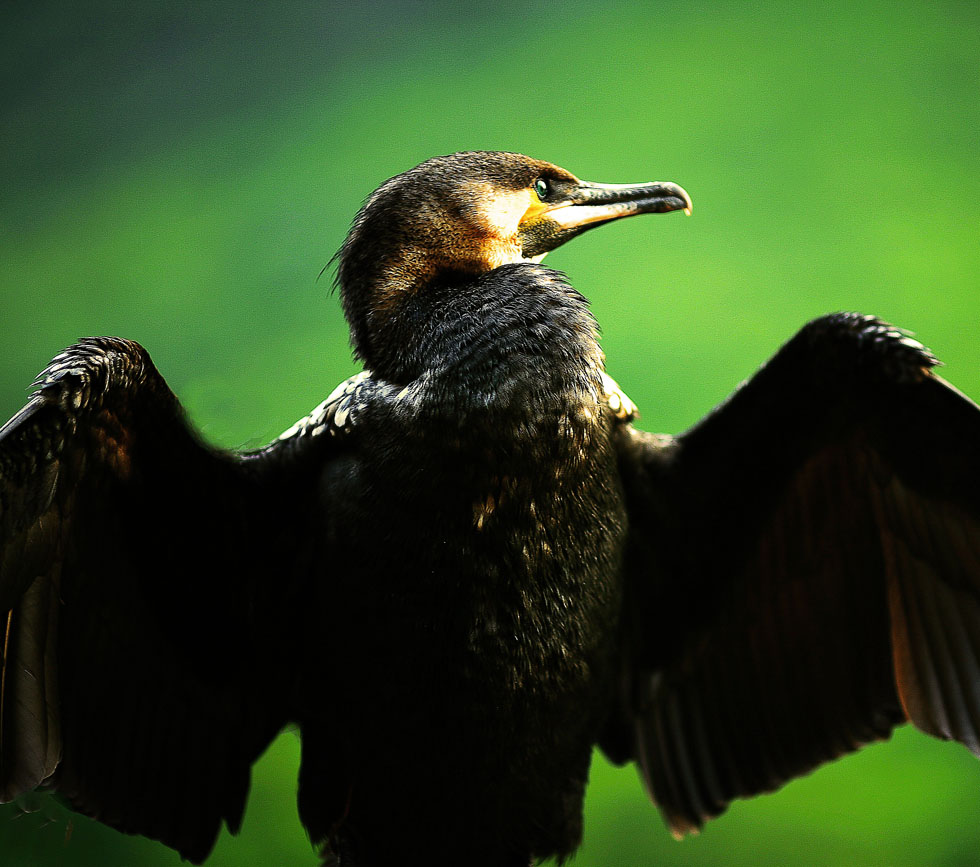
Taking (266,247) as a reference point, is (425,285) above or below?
below

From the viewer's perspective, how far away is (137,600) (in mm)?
1613

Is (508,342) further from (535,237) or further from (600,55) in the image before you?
(600,55)

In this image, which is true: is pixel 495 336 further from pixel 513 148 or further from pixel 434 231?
pixel 513 148

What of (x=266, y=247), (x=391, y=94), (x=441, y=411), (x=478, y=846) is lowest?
(x=478, y=846)

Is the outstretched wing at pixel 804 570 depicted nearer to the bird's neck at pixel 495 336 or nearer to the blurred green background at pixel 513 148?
the bird's neck at pixel 495 336

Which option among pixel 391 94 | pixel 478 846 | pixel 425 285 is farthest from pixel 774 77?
pixel 478 846

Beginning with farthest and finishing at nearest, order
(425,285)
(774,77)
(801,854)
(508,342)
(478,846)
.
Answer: (774,77), (801,854), (478,846), (425,285), (508,342)

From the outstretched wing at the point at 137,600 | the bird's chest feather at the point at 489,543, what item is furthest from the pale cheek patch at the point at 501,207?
the outstretched wing at the point at 137,600

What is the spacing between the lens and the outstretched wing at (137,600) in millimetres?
1389

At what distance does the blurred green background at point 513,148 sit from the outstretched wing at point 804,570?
0.81 metres

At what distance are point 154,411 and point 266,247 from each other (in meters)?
1.50

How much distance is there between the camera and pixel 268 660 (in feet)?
5.72

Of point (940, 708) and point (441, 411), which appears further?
point (940, 708)

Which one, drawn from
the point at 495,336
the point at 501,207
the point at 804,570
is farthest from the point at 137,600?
the point at 804,570
